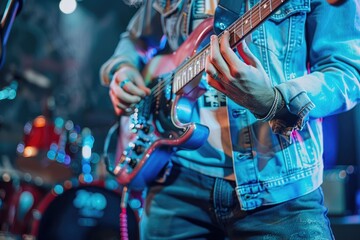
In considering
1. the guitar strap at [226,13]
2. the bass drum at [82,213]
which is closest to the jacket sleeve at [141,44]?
the guitar strap at [226,13]

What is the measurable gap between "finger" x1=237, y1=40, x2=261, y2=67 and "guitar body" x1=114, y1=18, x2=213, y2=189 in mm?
219

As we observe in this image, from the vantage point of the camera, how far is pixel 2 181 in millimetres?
3828

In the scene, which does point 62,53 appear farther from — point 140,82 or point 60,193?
point 140,82

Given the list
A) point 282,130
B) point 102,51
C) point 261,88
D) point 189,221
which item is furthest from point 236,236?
point 102,51

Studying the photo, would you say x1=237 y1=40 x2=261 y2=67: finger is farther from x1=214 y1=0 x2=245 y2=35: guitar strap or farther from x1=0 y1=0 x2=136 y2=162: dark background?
x1=0 y1=0 x2=136 y2=162: dark background

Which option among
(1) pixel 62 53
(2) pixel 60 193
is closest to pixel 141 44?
(2) pixel 60 193

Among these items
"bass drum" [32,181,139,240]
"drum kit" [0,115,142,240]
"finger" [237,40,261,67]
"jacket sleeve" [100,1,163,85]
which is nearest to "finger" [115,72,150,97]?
"jacket sleeve" [100,1,163,85]

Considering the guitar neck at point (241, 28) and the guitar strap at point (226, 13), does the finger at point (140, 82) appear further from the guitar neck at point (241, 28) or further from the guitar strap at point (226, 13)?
the guitar strap at point (226, 13)

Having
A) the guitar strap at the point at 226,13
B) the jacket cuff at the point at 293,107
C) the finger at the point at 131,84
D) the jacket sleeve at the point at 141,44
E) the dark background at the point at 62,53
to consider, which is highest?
the dark background at the point at 62,53

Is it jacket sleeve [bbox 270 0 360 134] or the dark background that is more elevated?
the dark background

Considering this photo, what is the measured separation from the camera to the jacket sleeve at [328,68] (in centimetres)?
112

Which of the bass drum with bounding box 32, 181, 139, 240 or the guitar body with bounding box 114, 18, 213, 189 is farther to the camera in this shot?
the bass drum with bounding box 32, 181, 139, 240

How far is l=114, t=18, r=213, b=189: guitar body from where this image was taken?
1.41 metres

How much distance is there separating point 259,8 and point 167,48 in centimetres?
78
